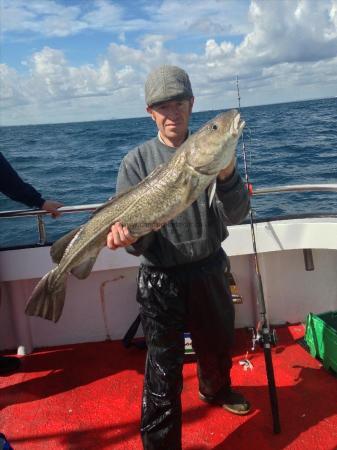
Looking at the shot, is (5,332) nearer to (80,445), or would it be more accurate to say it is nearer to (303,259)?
(80,445)

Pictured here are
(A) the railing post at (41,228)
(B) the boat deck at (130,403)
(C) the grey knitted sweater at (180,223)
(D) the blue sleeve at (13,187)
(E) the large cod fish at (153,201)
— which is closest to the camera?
(E) the large cod fish at (153,201)

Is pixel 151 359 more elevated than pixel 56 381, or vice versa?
pixel 151 359

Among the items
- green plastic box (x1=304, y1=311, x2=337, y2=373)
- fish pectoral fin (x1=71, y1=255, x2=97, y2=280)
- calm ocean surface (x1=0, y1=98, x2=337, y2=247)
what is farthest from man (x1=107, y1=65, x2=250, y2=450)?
calm ocean surface (x1=0, y1=98, x2=337, y2=247)

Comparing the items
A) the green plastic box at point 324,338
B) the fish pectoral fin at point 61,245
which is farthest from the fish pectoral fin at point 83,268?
the green plastic box at point 324,338

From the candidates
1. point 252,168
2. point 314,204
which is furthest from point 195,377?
point 252,168

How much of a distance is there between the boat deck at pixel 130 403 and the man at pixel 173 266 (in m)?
0.63

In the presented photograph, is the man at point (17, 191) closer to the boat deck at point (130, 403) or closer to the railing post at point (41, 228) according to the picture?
the railing post at point (41, 228)

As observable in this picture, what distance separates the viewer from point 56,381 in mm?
4660

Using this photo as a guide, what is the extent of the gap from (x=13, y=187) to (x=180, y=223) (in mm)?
2087

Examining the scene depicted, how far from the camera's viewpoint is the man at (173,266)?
9.89ft

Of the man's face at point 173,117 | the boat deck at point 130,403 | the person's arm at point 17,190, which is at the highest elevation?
the man's face at point 173,117

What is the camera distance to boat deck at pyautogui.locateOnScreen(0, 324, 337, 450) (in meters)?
3.60

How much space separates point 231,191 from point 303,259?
2.57 m

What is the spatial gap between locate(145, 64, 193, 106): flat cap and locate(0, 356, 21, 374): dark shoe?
11.1 feet
